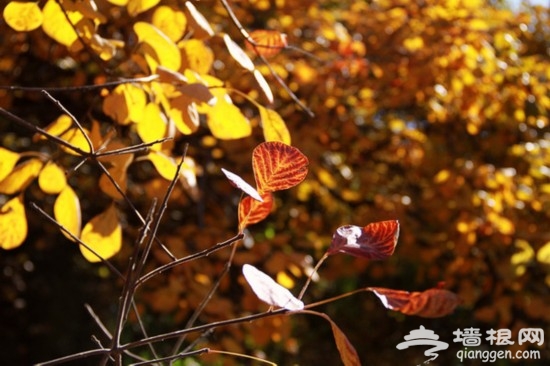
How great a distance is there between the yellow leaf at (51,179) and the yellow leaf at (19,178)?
2 cm

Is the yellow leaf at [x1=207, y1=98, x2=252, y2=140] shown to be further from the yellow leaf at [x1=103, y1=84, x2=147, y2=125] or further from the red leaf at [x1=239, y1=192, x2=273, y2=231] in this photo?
the red leaf at [x1=239, y1=192, x2=273, y2=231]

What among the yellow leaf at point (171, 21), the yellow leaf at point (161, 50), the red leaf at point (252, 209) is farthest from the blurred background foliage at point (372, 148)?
the red leaf at point (252, 209)

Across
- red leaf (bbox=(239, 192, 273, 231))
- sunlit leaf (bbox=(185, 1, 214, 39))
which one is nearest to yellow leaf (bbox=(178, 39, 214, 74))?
sunlit leaf (bbox=(185, 1, 214, 39))

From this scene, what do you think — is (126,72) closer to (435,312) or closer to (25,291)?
(435,312)

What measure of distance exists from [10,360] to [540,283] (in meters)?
2.98

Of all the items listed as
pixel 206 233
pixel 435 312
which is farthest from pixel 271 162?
pixel 206 233

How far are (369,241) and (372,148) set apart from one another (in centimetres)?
262

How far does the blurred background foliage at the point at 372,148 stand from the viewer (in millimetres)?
2680

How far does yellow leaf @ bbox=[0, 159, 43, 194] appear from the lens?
1223 mm

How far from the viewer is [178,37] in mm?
1335

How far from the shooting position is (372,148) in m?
3.42

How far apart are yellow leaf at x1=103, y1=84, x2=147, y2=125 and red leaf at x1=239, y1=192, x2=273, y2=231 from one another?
13.6 inches

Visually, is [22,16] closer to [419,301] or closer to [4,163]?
[4,163]

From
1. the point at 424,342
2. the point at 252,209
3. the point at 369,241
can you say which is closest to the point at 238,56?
the point at 252,209
